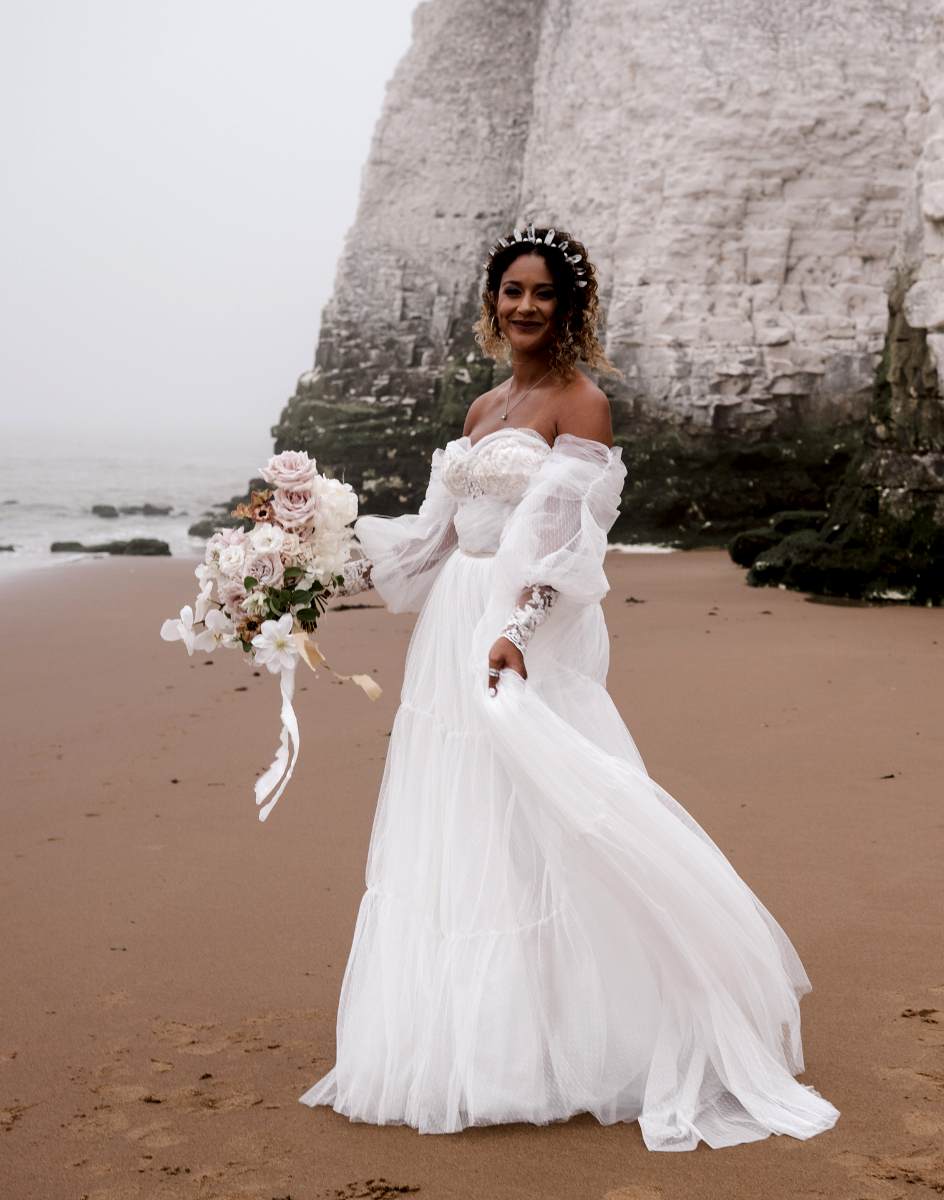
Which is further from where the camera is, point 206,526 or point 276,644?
point 206,526

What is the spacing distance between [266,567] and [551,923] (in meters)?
1.02

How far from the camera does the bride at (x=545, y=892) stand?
3002 mm

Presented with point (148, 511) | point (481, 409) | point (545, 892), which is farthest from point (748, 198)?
point (148, 511)

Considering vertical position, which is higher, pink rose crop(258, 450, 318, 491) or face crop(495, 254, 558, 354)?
face crop(495, 254, 558, 354)

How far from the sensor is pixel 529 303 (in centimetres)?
333

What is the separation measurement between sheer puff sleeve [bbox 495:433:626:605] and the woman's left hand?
156 millimetres

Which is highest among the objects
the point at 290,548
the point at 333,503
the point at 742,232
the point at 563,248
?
the point at 742,232

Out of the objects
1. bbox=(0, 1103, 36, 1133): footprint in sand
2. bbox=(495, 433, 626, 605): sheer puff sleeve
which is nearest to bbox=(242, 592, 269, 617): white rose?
bbox=(495, 433, 626, 605): sheer puff sleeve

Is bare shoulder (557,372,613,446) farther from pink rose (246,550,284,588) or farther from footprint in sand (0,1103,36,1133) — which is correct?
footprint in sand (0,1103,36,1133)

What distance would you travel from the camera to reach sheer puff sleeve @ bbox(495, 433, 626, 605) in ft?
10.3

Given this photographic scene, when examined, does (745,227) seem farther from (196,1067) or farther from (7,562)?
(196,1067)

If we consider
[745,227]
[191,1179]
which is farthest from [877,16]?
[191,1179]

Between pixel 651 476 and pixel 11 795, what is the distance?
42.1ft

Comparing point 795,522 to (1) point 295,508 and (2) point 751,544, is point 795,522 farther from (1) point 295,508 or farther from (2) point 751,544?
(1) point 295,508
